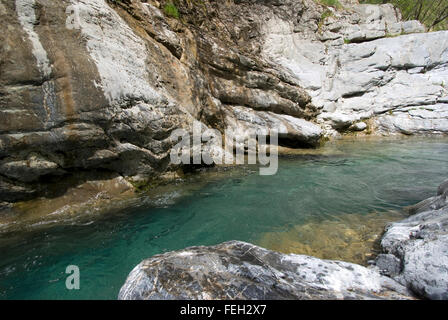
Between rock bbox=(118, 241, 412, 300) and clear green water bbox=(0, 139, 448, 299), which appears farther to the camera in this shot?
clear green water bbox=(0, 139, 448, 299)

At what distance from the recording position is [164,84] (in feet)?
21.5

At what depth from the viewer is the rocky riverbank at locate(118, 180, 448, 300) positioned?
192 centimetres

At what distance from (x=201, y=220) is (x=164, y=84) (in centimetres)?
435

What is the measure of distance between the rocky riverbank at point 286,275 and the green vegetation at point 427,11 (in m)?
25.6

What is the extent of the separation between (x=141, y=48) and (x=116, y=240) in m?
5.18

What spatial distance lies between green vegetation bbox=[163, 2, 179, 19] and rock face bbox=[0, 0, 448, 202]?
224mm

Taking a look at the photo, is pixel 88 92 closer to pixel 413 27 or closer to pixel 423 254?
pixel 423 254

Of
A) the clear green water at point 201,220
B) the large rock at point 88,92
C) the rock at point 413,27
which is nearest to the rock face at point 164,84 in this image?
the large rock at point 88,92

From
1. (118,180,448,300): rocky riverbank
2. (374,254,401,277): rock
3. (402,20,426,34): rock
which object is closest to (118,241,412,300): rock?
(118,180,448,300): rocky riverbank

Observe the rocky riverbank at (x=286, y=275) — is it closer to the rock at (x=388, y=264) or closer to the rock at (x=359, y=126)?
the rock at (x=388, y=264)

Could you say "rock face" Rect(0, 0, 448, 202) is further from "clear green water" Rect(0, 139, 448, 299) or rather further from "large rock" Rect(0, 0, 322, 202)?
"clear green water" Rect(0, 139, 448, 299)

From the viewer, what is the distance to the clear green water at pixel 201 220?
117 inches

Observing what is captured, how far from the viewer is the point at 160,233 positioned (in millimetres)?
3967

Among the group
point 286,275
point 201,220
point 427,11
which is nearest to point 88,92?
point 201,220
